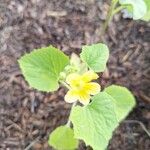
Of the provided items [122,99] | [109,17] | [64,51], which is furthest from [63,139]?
[109,17]

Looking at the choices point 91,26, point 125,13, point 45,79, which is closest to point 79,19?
point 91,26

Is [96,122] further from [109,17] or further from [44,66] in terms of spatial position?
[109,17]

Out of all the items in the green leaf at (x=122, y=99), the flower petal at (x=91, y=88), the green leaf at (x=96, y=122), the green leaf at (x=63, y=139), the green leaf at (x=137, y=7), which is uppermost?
the green leaf at (x=137, y=7)

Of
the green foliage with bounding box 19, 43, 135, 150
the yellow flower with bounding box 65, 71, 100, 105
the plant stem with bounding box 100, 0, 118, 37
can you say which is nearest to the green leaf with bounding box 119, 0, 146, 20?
the plant stem with bounding box 100, 0, 118, 37

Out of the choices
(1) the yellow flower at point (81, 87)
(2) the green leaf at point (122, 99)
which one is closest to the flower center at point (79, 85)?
(1) the yellow flower at point (81, 87)

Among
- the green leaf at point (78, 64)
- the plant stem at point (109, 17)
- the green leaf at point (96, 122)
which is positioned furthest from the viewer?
the plant stem at point (109, 17)

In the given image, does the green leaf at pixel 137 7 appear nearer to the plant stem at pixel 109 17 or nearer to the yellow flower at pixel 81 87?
the plant stem at pixel 109 17

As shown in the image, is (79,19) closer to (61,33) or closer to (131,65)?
(61,33)

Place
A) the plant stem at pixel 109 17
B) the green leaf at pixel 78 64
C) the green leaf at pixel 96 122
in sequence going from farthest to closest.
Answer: the plant stem at pixel 109 17 < the green leaf at pixel 78 64 < the green leaf at pixel 96 122
